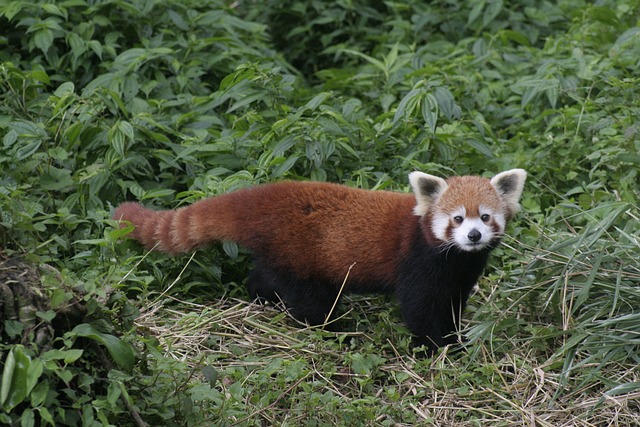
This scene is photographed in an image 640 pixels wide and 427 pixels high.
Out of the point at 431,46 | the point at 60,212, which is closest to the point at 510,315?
the point at 60,212

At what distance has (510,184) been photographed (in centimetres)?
413

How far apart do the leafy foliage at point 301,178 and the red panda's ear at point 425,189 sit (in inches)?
19.3

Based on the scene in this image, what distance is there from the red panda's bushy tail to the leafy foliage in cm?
11

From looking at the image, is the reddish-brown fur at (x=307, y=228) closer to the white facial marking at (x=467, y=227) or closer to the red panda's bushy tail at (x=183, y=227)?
the red panda's bushy tail at (x=183, y=227)

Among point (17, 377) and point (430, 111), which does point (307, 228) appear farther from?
point (17, 377)

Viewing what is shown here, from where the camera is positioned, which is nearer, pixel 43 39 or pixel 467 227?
pixel 467 227

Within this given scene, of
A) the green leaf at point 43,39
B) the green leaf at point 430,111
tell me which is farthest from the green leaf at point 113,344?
the green leaf at point 43,39

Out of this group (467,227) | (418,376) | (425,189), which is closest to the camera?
(418,376)

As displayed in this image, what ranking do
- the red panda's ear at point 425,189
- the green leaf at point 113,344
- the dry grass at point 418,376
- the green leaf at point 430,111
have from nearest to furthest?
the green leaf at point 113,344
the dry grass at point 418,376
the red panda's ear at point 425,189
the green leaf at point 430,111

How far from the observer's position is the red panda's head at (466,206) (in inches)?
155

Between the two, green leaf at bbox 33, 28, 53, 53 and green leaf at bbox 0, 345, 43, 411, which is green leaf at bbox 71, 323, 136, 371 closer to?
green leaf at bbox 0, 345, 43, 411

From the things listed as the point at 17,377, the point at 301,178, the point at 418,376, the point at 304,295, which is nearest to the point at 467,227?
the point at 418,376

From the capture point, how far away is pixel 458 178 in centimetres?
416

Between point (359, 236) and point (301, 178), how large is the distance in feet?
2.15
